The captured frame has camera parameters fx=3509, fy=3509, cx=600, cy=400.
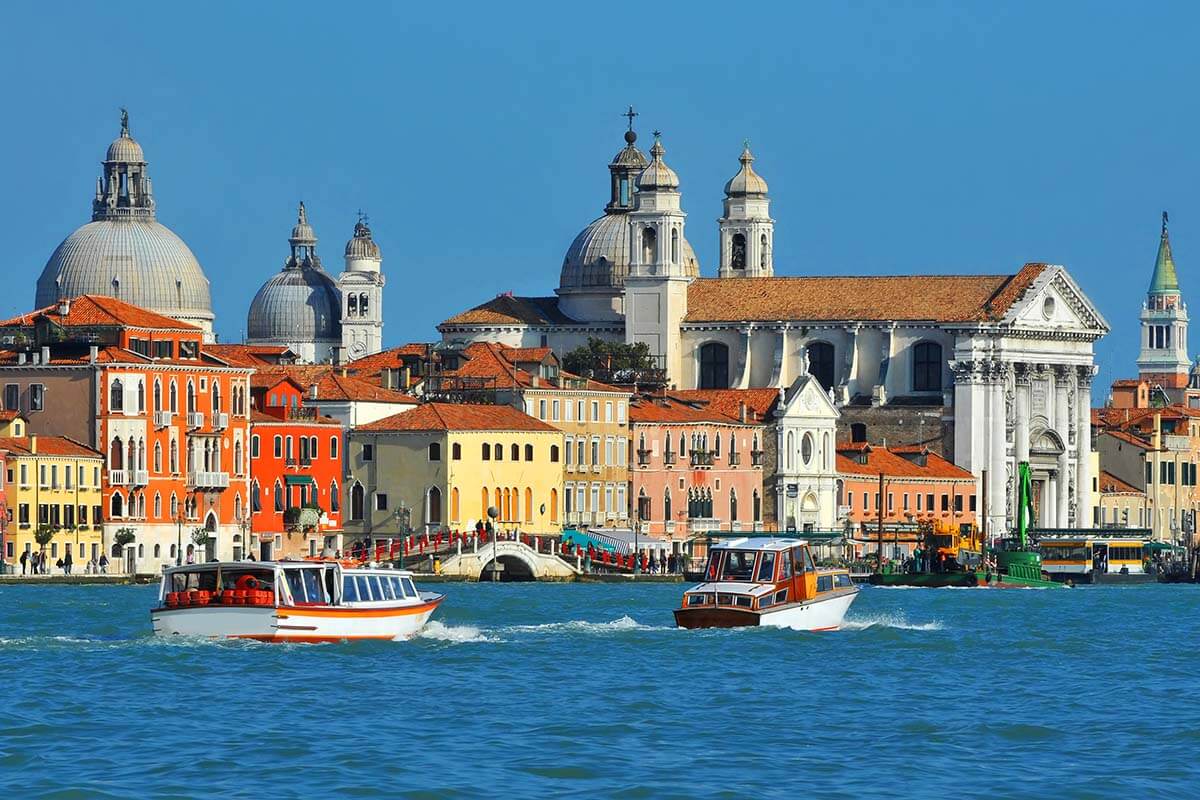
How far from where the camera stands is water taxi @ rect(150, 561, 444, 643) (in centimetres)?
4409

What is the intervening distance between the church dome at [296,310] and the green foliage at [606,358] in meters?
31.5

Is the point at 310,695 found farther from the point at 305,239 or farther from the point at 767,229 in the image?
the point at 305,239

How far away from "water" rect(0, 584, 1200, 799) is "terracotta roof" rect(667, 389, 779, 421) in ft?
136

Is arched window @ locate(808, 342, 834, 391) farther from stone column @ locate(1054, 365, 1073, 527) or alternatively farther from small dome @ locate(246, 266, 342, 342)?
small dome @ locate(246, 266, 342, 342)

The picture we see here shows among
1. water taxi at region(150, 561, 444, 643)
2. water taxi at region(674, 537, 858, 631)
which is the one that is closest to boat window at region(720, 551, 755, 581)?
water taxi at region(674, 537, 858, 631)

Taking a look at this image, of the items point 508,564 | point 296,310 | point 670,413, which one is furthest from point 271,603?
point 296,310

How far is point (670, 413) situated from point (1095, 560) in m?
11.9

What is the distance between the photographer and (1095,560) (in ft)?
290

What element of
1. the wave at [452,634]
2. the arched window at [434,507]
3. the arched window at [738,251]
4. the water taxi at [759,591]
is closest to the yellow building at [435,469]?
the arched window at [434,507]

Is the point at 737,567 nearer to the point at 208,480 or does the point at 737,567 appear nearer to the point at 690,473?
the point at 208,480

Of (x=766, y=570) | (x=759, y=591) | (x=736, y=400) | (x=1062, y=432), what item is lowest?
(x=759, y=591)

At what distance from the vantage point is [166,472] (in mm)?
78000

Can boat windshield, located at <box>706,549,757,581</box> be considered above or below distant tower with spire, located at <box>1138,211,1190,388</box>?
below

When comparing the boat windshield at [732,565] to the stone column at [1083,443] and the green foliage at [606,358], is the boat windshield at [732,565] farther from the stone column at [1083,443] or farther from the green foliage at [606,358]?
the stone column at [1083,443]
